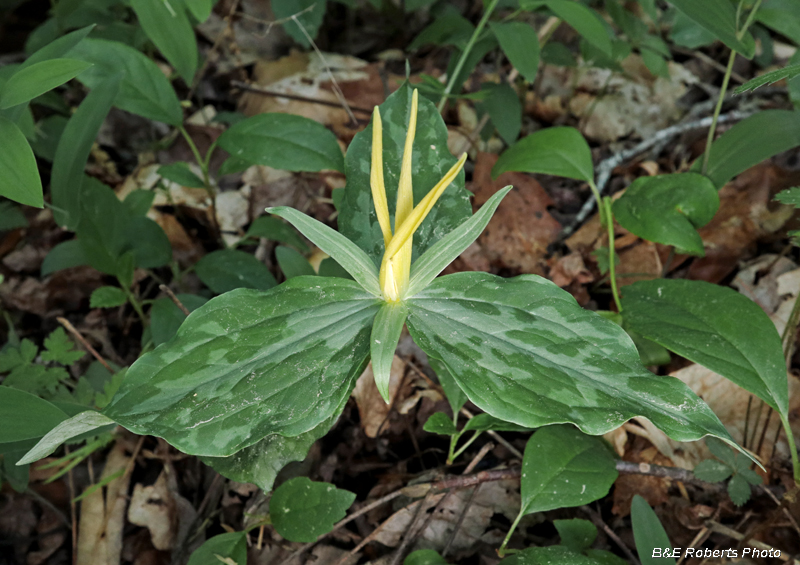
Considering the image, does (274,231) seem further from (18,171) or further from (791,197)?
(791,197)

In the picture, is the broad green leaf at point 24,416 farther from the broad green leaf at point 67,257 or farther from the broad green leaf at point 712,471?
the broad green leaf at point 712,471

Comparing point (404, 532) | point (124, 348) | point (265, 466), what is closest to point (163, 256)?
point (124, 348)

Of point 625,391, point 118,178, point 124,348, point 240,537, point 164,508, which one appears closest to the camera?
point 625,391

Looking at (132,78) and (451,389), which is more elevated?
(132,78)

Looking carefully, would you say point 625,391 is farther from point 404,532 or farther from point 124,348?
point 124,348

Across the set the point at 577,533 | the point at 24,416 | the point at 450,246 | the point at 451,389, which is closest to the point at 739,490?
the point at 577,533

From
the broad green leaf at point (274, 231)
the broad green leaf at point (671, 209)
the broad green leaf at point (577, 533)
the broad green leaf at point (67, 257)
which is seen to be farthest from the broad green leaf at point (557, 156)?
the broad green leaf at point (67, 257)

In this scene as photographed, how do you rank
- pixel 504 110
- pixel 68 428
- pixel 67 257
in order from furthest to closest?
pixel 504 110
pixel 67 257
pixel 68 428
